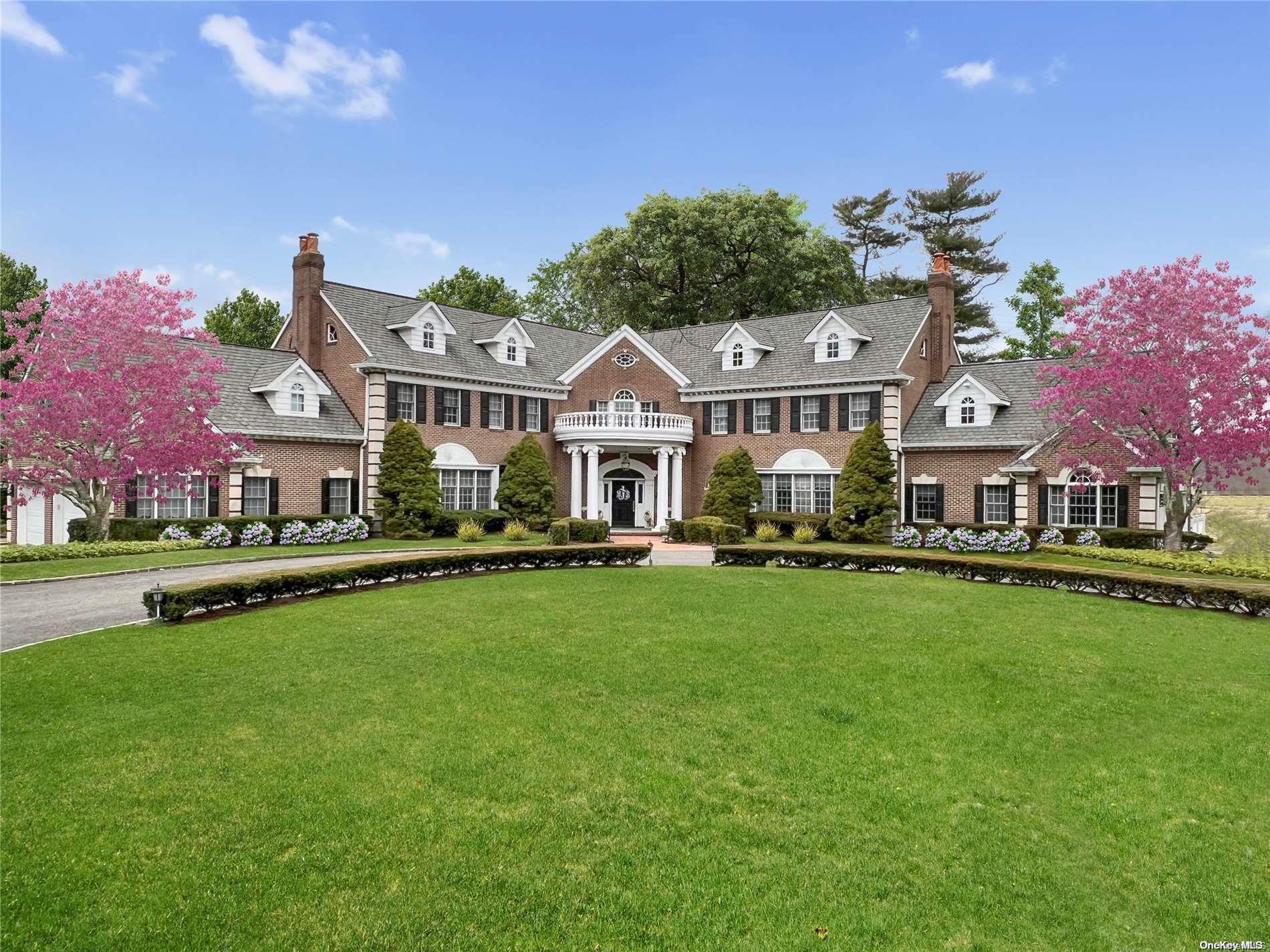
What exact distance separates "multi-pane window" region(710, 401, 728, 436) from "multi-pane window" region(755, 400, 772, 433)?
1.49 m

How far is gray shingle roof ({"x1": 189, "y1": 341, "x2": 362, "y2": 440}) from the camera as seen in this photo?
28.1 metres

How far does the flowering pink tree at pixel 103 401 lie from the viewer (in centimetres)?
2227

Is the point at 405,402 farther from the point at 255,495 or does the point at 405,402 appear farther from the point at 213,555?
the point at 213,555

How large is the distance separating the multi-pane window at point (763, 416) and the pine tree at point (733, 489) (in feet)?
5.35

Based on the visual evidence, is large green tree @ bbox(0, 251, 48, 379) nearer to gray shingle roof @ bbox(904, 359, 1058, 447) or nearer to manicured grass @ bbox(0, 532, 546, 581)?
manicured grass @ bbox(0, 532, 546, 581)

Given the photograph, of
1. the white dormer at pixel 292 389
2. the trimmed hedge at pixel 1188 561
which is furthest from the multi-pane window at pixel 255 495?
the trimmed hedge at pixel 1188 561

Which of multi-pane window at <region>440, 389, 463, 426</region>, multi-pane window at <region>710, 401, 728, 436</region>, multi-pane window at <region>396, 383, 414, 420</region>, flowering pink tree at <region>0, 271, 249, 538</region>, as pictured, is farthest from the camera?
multi-pane window at <region>710, 401, 728, 436</region>

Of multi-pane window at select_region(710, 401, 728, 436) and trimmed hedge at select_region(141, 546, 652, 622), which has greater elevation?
multi-pane window at select_region(710, 401, 728, 436)

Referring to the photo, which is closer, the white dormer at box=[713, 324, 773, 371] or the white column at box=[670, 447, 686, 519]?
the white column at box=[670, 447, 686, 519]

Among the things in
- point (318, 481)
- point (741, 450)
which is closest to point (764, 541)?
point (741, 450)

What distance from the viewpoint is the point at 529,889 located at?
5.38m

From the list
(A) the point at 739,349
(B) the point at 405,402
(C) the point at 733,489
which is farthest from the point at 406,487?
(A) the point at 739,349

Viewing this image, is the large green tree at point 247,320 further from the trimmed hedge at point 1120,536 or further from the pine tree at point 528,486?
the trimmed hedge at point 1120,536

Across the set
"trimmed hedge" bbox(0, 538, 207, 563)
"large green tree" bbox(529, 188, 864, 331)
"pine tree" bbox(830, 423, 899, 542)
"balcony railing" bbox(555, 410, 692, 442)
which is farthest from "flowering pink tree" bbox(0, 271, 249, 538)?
"large green tree" bbox(529, 188, 864, 331)
